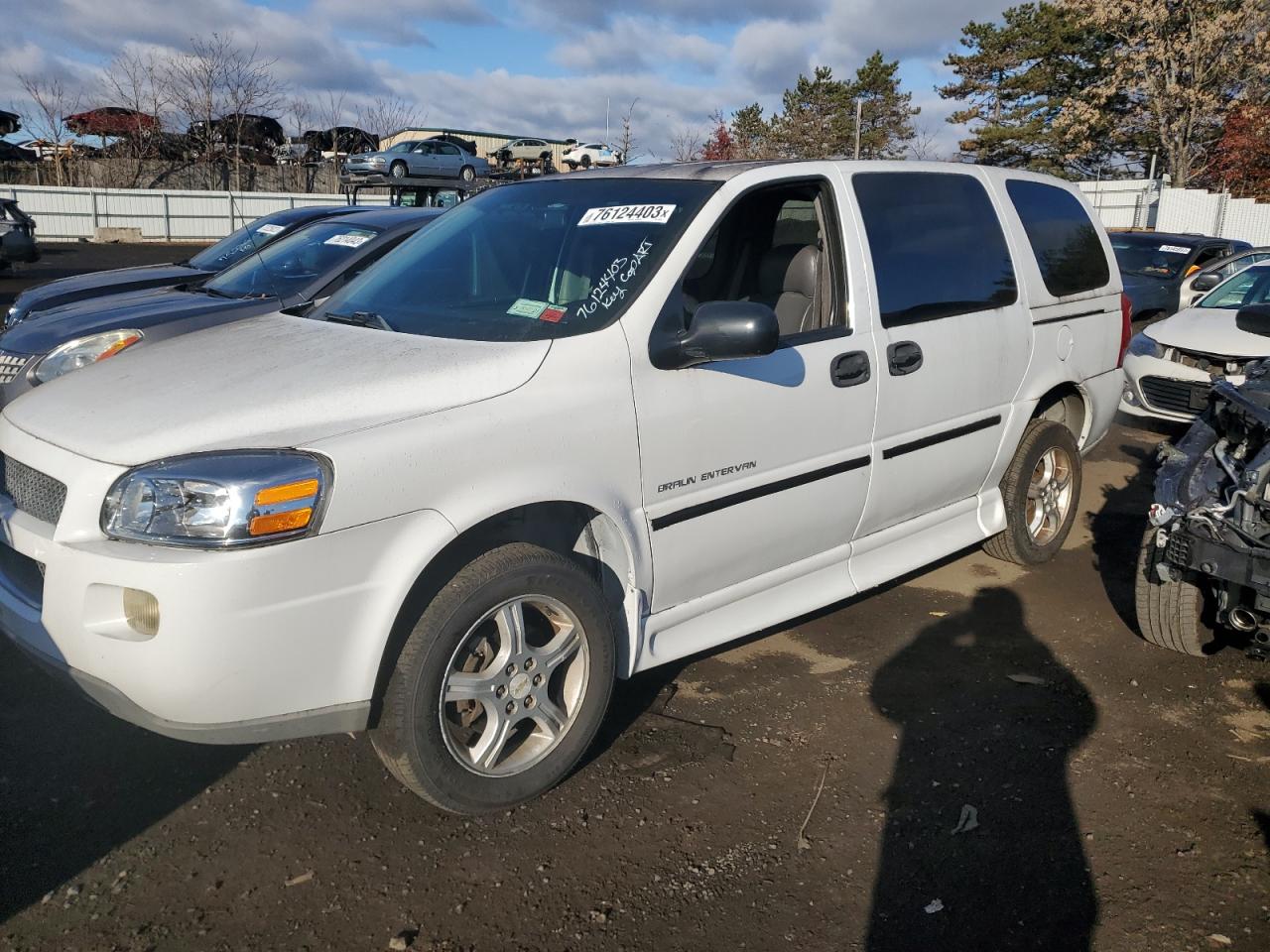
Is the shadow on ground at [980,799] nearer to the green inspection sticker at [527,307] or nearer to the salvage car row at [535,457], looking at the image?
the salvage car row at [535,457]

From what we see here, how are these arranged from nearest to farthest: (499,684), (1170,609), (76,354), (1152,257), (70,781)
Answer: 1. (499,684)
2. (70,781)
3. (1170,609)
4. (76,354)
5. (1152,257)

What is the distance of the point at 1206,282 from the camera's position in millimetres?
11312

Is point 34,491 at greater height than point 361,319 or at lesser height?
lesser

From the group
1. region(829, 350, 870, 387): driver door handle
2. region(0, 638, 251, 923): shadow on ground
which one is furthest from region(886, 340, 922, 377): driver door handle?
region(0, 638, 251, 923): shadow on ground

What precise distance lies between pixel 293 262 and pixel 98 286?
5.45ft

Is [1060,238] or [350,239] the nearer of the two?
[1060,238]

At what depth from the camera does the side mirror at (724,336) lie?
131 inches

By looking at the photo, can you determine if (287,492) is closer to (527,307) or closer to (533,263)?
(527,307)

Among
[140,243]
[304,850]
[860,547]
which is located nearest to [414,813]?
[304,850]

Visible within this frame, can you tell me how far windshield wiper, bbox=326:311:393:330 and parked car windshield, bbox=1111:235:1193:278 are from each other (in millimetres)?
13979

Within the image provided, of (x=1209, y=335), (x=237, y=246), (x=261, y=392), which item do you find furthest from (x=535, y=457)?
(x=1209, y=335)

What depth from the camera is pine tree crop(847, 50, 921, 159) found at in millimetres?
45250

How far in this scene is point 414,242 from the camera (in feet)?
14.6

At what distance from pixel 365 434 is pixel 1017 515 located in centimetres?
356
